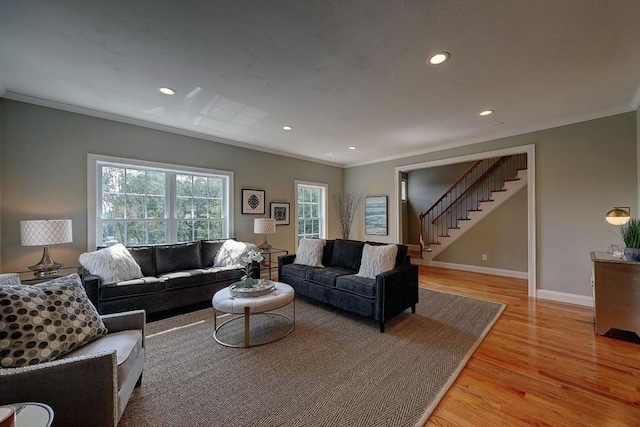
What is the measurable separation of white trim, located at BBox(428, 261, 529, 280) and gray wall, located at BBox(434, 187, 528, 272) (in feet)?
0.20

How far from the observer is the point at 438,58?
2.18 m

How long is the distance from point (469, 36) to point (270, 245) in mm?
4374

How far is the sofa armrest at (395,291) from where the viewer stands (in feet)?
9.22

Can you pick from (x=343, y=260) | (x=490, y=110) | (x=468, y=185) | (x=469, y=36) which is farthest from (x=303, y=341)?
(x=468, y=185)

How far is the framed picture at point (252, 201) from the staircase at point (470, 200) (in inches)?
167

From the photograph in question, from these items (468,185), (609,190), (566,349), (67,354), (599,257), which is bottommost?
(566,349)

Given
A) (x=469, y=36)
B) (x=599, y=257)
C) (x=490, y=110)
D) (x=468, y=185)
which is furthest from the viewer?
(x=468, y=185)

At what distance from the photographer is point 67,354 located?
1491mm

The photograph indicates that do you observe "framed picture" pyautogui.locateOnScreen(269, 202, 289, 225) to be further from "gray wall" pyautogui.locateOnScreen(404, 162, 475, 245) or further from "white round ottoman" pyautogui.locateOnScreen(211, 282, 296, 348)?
"gray wall" pyautogui.locateOnScreen(404, 162, 475, 245)

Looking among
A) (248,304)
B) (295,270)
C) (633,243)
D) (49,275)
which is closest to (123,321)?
(248,304)

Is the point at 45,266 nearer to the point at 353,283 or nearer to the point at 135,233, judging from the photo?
the point at 135,233

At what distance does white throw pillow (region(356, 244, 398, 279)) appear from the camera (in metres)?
3.21

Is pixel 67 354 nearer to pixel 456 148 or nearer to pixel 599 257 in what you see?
pixel 599 257

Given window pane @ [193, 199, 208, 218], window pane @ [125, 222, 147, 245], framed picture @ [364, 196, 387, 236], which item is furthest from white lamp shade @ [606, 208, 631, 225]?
window pane @ [125, 222, 147, 245]
